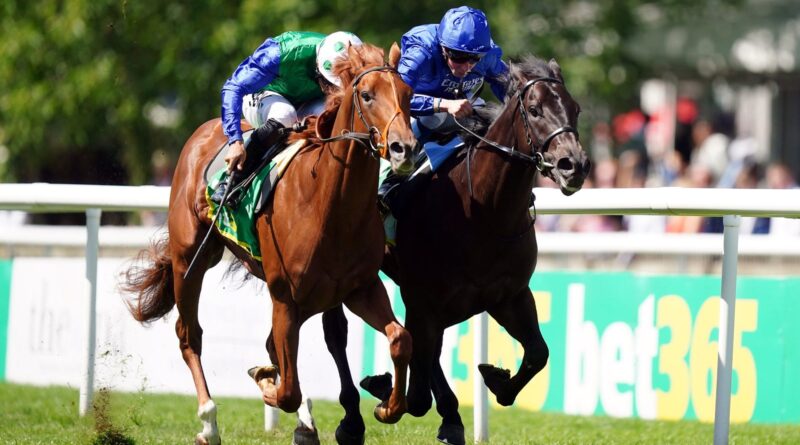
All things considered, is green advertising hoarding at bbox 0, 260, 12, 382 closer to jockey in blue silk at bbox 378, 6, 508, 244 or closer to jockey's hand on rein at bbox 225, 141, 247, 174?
jockey's hand on rein at bbox 225, 141, 247, 174

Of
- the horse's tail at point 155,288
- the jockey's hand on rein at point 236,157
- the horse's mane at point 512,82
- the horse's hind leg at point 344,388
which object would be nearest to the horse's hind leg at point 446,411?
the horse's hind leg at point 344,388

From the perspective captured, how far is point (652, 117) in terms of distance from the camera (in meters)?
19.0

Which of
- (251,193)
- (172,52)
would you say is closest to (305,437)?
(251,193)

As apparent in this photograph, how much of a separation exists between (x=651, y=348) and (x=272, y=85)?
2.90 metres

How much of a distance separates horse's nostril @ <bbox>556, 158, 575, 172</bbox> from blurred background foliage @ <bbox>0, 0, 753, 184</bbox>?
909 centimetres

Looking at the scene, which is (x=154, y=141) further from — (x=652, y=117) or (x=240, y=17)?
(x=652, y=117)

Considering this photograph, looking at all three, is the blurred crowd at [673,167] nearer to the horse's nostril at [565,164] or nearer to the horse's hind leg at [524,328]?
the horse's hind leg at [524,328]

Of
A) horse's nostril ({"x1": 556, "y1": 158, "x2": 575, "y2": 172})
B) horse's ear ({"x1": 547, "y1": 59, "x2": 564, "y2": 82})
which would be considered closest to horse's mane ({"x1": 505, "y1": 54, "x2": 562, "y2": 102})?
horse's ear ({"x1": 547, "y1": 59, "x2": 564, "y2": 82})

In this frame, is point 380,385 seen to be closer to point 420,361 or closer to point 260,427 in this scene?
point 420,361

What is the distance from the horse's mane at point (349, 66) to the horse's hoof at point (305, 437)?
143 cm

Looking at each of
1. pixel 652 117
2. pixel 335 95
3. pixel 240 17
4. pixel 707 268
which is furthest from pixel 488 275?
pixel 652 117

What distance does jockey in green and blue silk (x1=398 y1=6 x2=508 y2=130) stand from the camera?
19.9ft

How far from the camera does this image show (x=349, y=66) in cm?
560

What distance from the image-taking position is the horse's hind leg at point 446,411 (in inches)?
245
